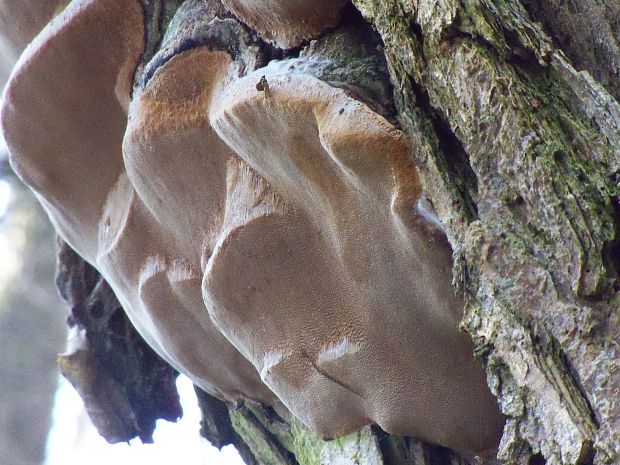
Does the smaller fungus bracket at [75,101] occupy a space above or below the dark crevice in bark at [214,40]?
above

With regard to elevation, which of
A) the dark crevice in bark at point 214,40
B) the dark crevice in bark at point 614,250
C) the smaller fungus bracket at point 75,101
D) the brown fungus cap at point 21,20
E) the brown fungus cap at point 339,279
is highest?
the brown fungus cap at point 21,20

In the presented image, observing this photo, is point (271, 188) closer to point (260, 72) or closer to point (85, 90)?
point (260, 72)

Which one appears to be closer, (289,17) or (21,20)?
(289,17)

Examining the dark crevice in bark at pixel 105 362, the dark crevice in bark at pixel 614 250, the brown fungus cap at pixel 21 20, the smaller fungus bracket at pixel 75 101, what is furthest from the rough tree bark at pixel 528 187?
the dark crevice in bark at pixel 105 362

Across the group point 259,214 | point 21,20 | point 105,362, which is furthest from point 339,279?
point 105,362

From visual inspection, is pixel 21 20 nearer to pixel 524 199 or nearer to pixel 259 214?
pixel 259 214

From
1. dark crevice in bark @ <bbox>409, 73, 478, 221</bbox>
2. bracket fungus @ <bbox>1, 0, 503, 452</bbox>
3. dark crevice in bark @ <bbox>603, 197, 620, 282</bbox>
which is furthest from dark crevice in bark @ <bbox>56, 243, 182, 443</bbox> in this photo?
dark crevice in bark @ <bbox>603, 197, 620, 282</bbox>

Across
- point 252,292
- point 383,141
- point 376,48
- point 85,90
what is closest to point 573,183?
point 383,141

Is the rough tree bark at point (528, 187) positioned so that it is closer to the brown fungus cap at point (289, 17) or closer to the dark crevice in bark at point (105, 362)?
the brown fungus cap at point (289, 17)
